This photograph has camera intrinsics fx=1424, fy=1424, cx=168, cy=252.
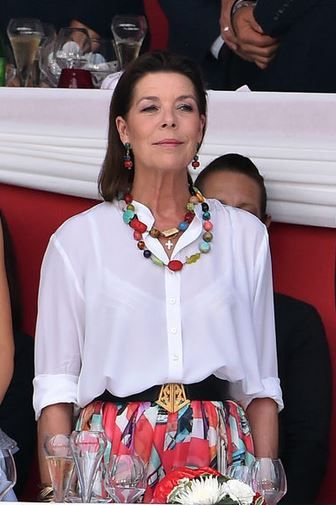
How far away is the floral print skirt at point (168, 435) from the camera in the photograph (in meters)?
2.93

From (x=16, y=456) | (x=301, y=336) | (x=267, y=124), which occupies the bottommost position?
(x=16, y=456)

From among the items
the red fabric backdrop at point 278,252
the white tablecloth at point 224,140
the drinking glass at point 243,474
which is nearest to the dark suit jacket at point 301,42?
the white tablecloth at point 224,140

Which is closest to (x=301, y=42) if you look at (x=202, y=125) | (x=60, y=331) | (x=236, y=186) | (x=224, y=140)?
(x=224, y=140)

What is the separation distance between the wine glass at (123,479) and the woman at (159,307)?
0.40 meters

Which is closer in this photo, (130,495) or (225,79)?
(130,495)

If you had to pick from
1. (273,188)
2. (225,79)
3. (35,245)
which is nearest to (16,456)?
(35,245)

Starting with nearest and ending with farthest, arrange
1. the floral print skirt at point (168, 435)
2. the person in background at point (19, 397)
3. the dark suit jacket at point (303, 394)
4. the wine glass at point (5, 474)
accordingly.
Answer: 1. the wine glass at point (5, 474)
2. the floral print skirt at point (168, 435)
3. the dark suit jacket at point (303, 394)
4. the person in background at point (19, 397)

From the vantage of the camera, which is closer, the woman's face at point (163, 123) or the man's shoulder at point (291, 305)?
the woman's face at point (163, 123)

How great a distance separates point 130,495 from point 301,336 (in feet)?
3.99

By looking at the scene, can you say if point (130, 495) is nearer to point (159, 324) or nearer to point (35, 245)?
point (159, 324)

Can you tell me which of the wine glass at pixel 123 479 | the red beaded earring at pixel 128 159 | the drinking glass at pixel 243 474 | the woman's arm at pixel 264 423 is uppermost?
the red beaded earring at pixel 128 159

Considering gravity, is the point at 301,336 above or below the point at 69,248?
below

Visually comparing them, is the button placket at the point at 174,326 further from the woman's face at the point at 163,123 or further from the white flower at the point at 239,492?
the white flower at the point at 239,492

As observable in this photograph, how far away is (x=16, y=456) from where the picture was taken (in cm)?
357
